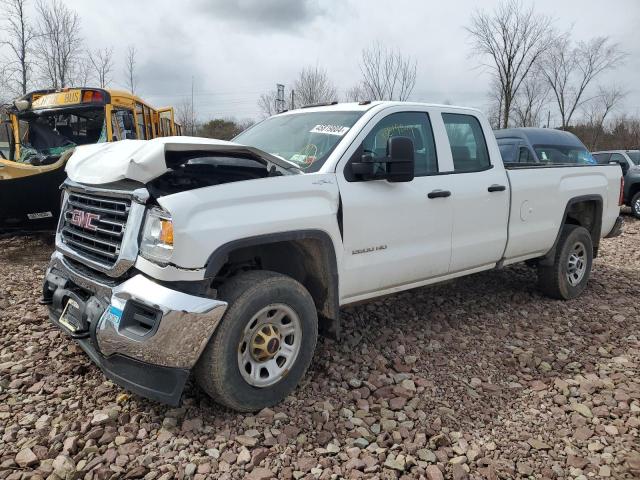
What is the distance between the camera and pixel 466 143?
443 cm

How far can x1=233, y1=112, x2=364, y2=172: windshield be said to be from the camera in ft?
11.8

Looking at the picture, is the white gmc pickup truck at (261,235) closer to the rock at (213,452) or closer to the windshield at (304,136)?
the windshield at (304,136)

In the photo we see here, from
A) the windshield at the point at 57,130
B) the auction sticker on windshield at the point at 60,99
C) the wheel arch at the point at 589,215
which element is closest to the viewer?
the wheel arch at the point at 589,215

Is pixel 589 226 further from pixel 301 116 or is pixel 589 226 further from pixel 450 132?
pixel 301 116

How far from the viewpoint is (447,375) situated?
12.2 ft

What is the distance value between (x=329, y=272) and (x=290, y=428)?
100 cm

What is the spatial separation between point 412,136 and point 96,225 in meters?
2.42

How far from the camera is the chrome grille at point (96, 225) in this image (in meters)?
2.99

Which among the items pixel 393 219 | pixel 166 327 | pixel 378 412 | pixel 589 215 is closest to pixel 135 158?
pixel 166 327

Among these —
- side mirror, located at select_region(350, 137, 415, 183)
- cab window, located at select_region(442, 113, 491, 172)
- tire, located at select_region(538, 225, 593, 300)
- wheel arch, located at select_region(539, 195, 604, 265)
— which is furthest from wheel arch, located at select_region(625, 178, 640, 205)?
side mirror, located at select_region(350, 137, 415, 183)

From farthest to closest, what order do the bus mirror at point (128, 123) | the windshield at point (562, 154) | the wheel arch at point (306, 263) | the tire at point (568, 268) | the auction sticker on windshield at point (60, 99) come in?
1. the windshield at point (562, 154)
2. the bus mirror at point (128, 123)
3. the auction sticker on windshield at point (60, 99)
4. the tire at point (568, 268)
5. the wheel arch at point (306, 263)

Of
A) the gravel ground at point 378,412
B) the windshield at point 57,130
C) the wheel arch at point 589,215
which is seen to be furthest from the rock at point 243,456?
the windshield at point 57,130

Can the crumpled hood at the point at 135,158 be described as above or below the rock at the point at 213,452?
above

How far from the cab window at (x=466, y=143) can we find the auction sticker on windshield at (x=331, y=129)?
1032 mm
